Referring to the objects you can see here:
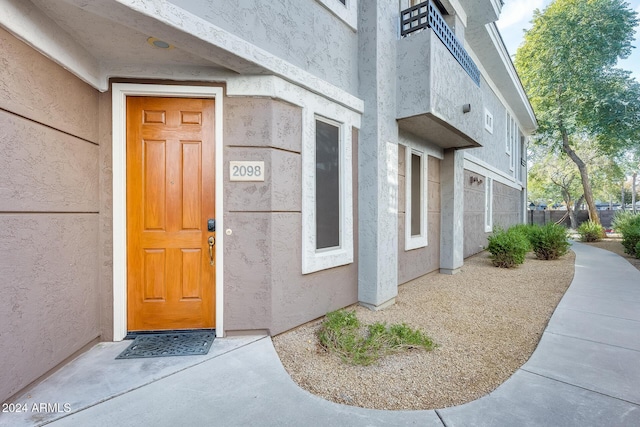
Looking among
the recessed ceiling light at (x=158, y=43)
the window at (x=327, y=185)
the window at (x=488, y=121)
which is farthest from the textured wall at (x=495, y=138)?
the recessed ceiling light at (x=158, y=43)

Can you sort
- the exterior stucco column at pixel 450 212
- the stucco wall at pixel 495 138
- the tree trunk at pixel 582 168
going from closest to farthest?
the exterior stucco column at pixel 450 212
the stucco wall at pixel 495 138
the tree trunk at pixel 582 168

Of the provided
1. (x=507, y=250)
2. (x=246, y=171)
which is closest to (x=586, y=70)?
(x=507, y=250)

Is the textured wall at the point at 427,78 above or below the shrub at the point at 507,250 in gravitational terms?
above

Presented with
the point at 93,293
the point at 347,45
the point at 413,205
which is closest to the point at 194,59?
the point at 347,45

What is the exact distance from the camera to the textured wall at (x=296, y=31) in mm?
2852

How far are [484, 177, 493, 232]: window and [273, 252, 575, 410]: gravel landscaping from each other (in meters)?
4.29

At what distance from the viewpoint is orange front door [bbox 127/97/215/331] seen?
3.24 meters

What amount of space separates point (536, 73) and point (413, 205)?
15521 mm

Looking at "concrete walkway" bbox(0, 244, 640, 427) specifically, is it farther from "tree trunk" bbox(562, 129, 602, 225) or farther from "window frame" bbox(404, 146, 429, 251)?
"tree trunk" bbox(562, 129, 602, 225)

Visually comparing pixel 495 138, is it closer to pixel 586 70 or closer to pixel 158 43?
pixel 586 70

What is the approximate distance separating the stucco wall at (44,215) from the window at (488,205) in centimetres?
1024

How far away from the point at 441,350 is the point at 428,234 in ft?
11.7

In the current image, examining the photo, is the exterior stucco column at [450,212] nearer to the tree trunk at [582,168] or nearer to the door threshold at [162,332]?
the door threshold at [162,332]

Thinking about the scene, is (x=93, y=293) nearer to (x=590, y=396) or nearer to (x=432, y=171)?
(x=590, y=396)
